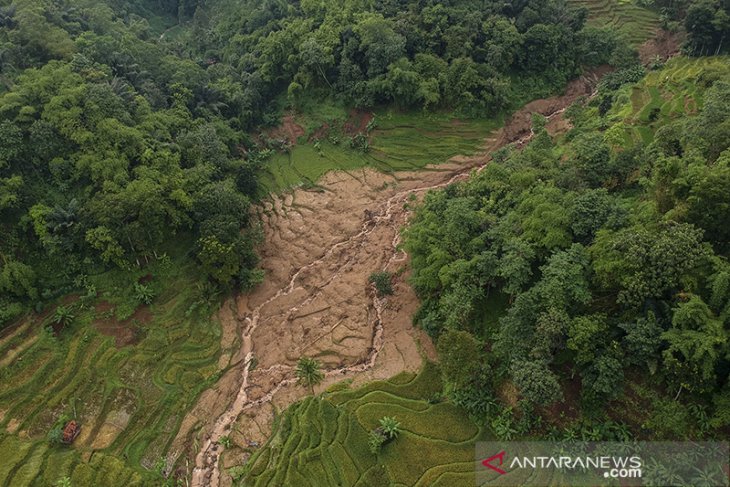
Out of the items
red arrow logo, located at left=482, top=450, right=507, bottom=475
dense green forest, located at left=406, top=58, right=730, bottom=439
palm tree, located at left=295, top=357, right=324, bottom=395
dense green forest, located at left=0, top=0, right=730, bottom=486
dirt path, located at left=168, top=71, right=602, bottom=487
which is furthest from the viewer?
dirt path, located at left=168, top=71, right=602, bottom=487

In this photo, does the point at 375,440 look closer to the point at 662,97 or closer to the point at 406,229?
the point at 406,229

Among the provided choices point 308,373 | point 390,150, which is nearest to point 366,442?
point 308,373

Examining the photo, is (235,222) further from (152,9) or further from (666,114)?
(152,9)

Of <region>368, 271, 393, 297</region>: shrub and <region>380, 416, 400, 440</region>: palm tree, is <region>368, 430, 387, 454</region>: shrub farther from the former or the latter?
<region>368, 271, 393, 297</region>: shrub

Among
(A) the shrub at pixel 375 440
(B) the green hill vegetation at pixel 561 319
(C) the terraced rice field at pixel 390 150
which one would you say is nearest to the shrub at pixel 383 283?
(B) the green hill vegetation at pixel 561 319

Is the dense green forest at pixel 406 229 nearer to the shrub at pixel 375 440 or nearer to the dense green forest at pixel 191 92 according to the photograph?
the dense green forest at pixel 191 92

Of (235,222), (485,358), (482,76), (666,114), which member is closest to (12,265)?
(235,222)

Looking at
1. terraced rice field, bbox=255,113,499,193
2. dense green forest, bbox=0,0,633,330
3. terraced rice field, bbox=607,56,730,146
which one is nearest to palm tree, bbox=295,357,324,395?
dense green forest, bbox=0,0,633,330
